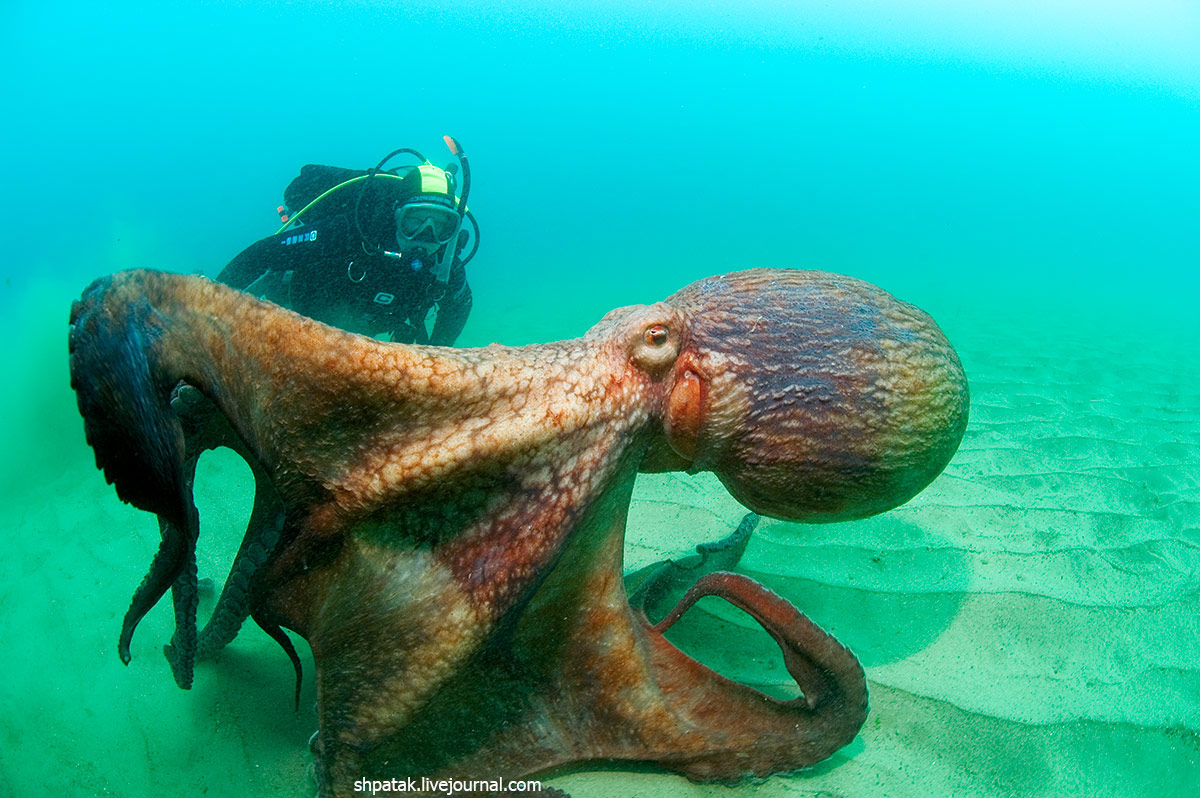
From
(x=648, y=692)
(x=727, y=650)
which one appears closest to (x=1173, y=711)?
(x=727, y=650)

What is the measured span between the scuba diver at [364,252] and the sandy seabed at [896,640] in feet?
7.23

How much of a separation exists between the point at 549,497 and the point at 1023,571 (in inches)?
113

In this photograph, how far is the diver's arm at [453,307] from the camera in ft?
23.8

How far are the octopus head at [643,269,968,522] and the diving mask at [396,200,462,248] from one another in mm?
5003

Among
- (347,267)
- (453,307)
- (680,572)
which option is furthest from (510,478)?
(453,307)

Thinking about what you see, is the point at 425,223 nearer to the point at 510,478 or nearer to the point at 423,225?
the point at 423,225

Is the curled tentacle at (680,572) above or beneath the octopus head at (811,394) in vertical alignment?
beneath

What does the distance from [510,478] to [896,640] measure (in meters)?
2.08

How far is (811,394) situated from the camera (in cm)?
189

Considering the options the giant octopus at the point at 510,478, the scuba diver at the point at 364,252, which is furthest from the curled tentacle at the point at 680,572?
the scuba diver at the point at 364,252

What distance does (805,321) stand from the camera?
1.94m

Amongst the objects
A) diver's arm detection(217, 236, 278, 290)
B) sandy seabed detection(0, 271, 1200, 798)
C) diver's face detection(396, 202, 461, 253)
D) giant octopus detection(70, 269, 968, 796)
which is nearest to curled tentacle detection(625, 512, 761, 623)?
sandy seabed detection(0, 271, 1200, 798)

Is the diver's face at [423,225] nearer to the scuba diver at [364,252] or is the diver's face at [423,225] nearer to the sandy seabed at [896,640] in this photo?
the scuba diver at [364,252]

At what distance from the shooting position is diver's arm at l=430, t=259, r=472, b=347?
727cm
